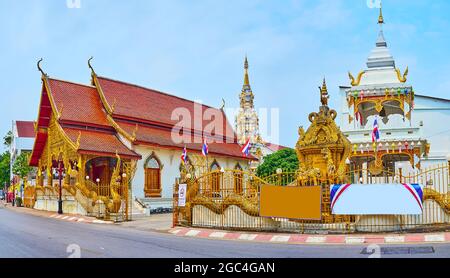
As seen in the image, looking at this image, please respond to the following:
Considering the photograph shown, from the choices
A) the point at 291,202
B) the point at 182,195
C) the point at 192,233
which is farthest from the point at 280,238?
the point at 182,195

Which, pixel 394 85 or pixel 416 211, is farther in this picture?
pixel 394 85

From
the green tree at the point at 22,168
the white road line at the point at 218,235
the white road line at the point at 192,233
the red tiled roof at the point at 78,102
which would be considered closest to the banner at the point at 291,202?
the white road line at the point at 218,235

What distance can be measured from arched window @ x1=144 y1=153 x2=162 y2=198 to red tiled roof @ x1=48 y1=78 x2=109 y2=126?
366 centimetres

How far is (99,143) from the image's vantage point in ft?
94.4

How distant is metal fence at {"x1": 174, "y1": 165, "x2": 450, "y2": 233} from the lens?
48.1 ft

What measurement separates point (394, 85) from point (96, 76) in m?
19.2

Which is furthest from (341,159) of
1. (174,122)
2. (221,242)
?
(174,122)

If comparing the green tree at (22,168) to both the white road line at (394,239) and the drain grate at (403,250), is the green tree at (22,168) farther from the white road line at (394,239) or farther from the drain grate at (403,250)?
the drain grate at (403,250)

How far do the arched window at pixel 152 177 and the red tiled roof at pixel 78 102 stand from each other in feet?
12.0

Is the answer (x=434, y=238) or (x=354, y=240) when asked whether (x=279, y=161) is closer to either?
(x=354, y=240)

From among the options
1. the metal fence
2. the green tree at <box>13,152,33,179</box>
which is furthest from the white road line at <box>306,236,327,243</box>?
the green tree at <box>13,152,33,179</box>

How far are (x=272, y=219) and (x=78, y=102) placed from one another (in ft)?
63.7

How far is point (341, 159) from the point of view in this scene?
17641 millimetres
